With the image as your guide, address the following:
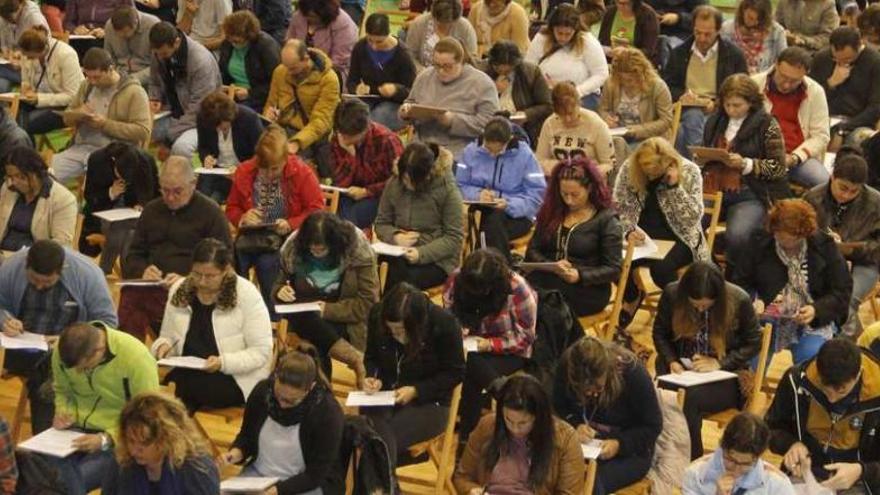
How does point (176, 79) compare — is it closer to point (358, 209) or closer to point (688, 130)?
point (358, 209)

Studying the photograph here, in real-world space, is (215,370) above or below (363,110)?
below

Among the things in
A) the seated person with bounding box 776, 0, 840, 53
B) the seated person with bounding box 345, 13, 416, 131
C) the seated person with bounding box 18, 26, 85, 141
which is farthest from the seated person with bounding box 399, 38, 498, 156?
the seated person with bounding box 776, 0, 840, 53

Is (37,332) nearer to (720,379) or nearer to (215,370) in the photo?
(215,370)

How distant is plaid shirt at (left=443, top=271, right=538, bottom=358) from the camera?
7.55m

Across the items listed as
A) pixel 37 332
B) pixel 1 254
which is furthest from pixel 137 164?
pixel 37 332

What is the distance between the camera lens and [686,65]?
1087 cm

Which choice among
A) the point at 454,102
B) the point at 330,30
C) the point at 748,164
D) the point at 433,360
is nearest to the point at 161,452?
the point at 433,360

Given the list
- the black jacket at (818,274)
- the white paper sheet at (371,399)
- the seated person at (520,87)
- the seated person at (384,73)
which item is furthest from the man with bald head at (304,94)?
the white paper sheet at (371,399)

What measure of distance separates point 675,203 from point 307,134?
2357 millimetres

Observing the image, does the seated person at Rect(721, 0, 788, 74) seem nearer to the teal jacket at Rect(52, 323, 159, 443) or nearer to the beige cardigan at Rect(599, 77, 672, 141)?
the beige cardigan at Rect(599, 77, 672, 141)

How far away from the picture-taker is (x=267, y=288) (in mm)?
8891

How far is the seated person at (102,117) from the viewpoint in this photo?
9.98m

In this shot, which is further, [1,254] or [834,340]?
[1,254]

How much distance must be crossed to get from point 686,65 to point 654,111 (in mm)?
808
